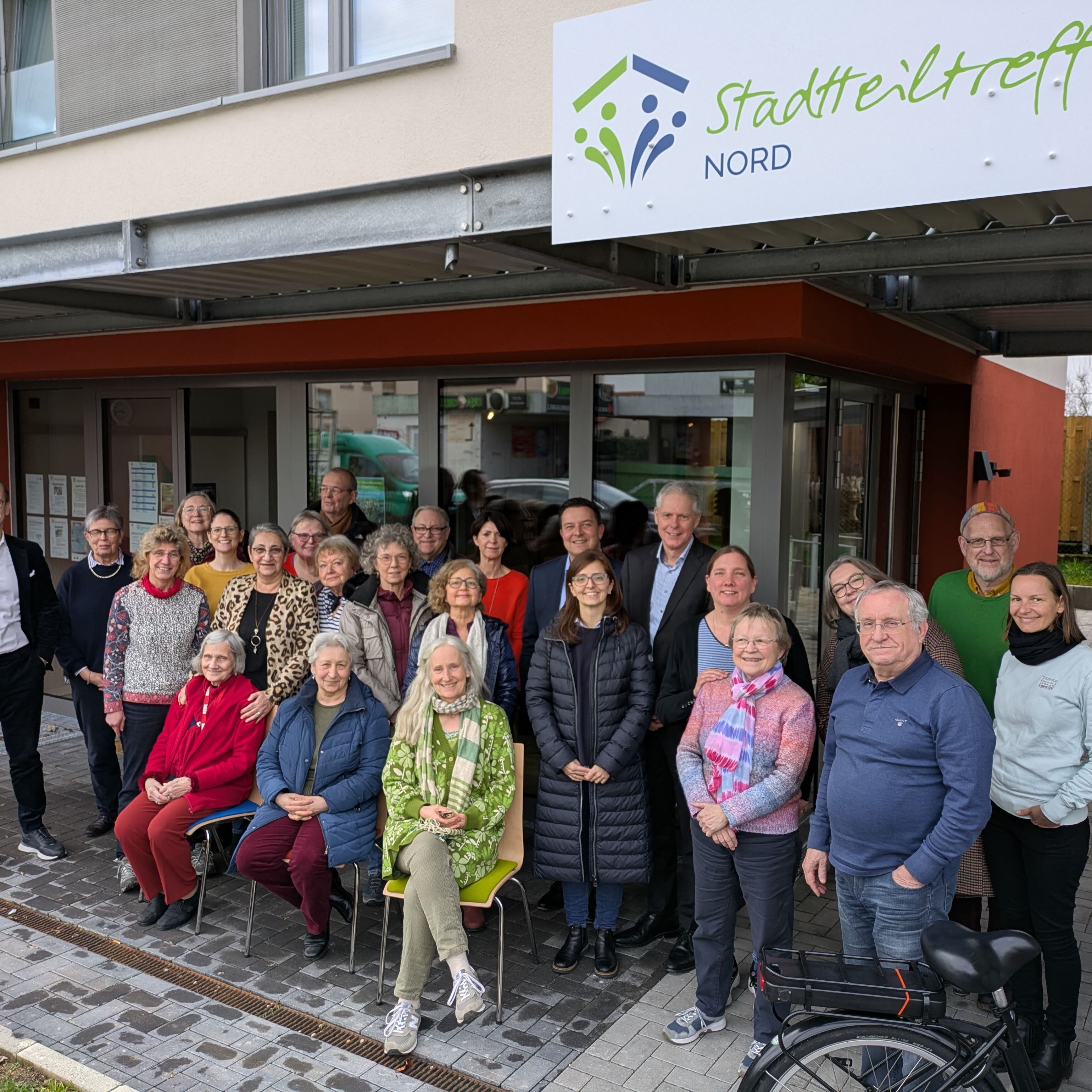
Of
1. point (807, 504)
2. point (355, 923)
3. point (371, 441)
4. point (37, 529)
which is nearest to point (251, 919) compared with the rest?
point (355, 923)

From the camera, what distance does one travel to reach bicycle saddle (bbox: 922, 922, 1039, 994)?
2742 mm

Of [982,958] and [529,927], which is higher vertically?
[982,958]

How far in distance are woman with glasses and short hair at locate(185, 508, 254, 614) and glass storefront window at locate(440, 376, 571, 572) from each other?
64.8 inches

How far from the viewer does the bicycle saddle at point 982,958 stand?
274cm

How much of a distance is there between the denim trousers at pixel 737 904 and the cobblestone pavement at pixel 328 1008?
0.68ft

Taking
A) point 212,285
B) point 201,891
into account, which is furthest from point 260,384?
point 201,891

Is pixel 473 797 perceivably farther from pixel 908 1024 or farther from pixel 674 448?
pixel 674 448

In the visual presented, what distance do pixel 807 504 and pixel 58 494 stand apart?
641 centimetres

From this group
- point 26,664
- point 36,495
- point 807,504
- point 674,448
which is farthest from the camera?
point 36,495

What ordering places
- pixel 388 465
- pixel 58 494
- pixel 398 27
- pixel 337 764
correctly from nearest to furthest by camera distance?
1. pixel 337 764
2. pixel 398 27
3. pixel 388 465
4. pixel 58 494

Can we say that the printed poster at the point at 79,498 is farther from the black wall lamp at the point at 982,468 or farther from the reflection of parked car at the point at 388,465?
the black wall lamp at the point at 982,468

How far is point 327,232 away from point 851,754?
9.29 feet

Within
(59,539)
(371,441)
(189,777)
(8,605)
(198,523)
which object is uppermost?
(371,441)

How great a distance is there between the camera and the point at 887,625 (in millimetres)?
3164
